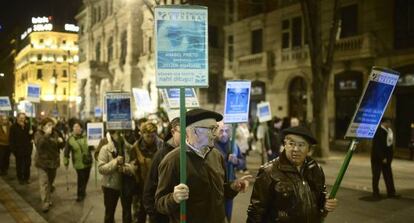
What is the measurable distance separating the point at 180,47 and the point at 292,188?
151 centimetres

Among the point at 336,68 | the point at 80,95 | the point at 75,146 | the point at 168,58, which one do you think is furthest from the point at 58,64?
the point at 168,58

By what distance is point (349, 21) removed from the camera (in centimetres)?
2486

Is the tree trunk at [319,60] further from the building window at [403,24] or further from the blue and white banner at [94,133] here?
the blue and white banner at [94,133]

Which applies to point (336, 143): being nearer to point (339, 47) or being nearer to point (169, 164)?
point (339, 47)

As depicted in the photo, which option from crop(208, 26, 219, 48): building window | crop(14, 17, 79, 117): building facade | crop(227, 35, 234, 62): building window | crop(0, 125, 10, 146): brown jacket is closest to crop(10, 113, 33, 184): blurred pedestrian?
crop(0, 125, 10, 146): brown jacket

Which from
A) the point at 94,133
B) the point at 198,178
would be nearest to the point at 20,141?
the point at 94,133

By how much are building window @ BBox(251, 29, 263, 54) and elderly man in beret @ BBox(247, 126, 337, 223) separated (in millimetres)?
27575

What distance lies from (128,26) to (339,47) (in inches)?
1114

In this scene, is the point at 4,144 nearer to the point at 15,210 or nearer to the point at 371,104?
the point at 15,210

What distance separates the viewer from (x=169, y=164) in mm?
4074

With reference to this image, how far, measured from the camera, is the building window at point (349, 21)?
80.2 ft

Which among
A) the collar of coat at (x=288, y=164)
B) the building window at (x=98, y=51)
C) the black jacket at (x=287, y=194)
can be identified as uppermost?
the building window at (x=98, y=51)

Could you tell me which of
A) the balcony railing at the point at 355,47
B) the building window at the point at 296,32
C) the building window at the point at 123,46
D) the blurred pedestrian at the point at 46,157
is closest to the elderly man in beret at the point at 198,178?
the blurred pedestrian at the point at 46,157

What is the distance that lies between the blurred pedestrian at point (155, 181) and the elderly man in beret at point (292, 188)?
1014mm
